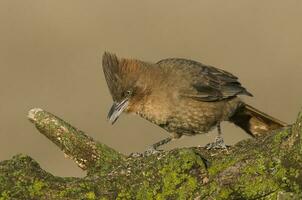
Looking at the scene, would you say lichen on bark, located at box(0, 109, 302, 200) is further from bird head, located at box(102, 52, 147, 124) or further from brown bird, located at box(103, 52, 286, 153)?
brown bird, located at box(103, 52, 286, 153)

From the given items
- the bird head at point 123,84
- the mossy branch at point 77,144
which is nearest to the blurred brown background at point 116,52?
the bird head at point 123,84

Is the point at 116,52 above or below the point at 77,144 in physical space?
below

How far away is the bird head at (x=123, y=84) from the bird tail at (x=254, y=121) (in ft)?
2.51

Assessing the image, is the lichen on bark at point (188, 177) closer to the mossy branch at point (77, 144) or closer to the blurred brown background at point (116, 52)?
the mossy branch at point (77, 144)

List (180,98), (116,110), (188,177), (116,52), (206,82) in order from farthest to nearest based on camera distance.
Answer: (116,52) → (206,82) → (180,98) → (116,110) → (188,177)

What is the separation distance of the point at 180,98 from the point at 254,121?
2.76ft

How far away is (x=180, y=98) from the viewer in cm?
791

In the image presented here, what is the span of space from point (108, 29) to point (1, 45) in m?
2.42

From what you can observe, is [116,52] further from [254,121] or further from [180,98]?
[254,121]

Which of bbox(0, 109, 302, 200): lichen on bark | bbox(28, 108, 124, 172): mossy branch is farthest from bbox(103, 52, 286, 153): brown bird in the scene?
bbox(0, 109, 302, 200): lichen on bark

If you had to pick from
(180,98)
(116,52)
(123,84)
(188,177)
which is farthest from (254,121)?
(116,52)

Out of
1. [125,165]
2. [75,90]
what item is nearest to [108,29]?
[75,90]

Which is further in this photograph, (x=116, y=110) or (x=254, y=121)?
(x=116, y=110)

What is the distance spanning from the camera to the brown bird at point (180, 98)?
7.39 meters
